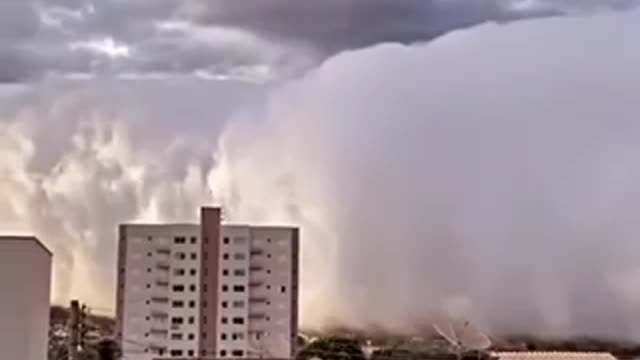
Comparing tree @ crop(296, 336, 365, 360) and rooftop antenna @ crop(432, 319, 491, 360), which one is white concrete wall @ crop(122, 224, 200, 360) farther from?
rooftop antenna @ crop(432, 319, 491, 360)

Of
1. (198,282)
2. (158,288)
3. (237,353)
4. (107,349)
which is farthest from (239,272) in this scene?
(237,353)

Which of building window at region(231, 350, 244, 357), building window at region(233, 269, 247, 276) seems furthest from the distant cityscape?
building window at region(231, 350, 244, 357)

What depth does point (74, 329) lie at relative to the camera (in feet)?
17.1

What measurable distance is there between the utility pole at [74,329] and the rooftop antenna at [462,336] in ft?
6.01

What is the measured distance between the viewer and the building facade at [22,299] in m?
5.16

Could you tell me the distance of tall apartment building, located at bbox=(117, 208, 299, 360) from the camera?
4.55 meters

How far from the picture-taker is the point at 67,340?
5238 mm

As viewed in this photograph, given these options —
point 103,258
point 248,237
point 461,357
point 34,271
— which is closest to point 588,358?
point 461,357

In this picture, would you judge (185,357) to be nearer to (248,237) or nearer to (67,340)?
(248,237)

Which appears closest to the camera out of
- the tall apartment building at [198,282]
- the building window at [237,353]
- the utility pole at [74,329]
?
the building window at [237,353]

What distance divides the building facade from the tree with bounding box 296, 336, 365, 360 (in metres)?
1.66

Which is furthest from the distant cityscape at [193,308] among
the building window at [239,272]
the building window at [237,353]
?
the building window at [237,353]

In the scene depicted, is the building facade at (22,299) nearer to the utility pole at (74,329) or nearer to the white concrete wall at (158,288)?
the utility pole at (74,329)

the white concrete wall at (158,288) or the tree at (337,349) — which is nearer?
the tree at (337,349)
